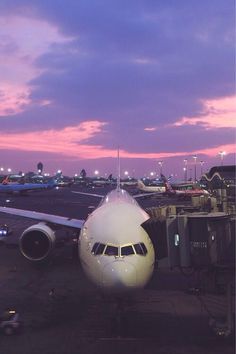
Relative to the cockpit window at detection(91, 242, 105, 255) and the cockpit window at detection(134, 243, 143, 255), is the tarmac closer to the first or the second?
the cockpit window at detection(134, 243, 143, 255)

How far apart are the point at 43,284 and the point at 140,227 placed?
7184 mm

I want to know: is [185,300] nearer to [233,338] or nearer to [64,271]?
[233,338]

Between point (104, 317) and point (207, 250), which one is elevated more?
point (207, 250)

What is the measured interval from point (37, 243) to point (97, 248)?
9.67 metres

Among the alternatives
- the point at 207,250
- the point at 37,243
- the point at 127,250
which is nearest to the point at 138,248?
the point at 127,250

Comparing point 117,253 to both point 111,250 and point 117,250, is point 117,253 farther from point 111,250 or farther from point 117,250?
point 111,250

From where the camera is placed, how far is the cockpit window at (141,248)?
14039mm

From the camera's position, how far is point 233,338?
12703 millimetres

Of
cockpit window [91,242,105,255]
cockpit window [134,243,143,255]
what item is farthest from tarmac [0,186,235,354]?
cockpit window [91,242,105,255]

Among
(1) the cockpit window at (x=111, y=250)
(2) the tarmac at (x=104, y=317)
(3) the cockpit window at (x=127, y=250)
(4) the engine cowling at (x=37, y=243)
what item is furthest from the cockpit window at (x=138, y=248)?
(4) the engine cowling at (x=37, y=243)

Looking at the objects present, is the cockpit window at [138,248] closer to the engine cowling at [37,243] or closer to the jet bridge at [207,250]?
the jet bridge at [207,250]

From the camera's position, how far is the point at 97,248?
14.2 m

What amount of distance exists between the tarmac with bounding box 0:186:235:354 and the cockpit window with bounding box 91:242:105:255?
2141 millimetres

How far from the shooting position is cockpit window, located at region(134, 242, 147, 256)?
46.1ft
